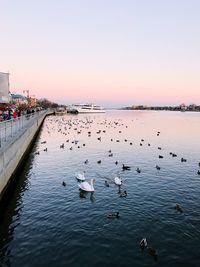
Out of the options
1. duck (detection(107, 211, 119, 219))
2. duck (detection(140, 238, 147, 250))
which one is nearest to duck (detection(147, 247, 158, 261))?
duck (detection(140, 238, 147, 250))

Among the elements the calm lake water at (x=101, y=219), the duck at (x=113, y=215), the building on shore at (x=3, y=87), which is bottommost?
the calm lake water at (x=101, y=219)

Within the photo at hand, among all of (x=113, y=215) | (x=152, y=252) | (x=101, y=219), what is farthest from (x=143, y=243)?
(x=101, y=219)

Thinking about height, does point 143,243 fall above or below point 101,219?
above

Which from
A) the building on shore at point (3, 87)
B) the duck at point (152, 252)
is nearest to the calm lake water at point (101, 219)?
the duck at point (152, 252)

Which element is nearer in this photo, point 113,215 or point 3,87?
point 113,215

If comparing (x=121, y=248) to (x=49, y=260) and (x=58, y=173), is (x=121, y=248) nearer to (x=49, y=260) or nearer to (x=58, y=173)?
(x=49, y=260)

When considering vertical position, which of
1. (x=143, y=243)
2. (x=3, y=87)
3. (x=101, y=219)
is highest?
(x=3, y=87)

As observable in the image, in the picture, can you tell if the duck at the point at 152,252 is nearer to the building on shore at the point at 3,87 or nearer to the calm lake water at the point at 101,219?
the calm lake water at the point at 101,219

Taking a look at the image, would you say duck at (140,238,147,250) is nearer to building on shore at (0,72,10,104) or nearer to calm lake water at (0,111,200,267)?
calm lake water at (0,111,200,267)

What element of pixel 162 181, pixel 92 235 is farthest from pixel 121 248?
pixel 162 181

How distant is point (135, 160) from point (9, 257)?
2438cm

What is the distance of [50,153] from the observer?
40406mm

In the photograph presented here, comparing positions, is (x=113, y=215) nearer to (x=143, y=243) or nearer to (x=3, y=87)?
(x=143, y=243)

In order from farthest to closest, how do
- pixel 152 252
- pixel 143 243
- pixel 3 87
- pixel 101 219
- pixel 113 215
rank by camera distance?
pixel 3 87, pixel 113 215, pixel 101 219, pixel 143 243, pixel 152 252
